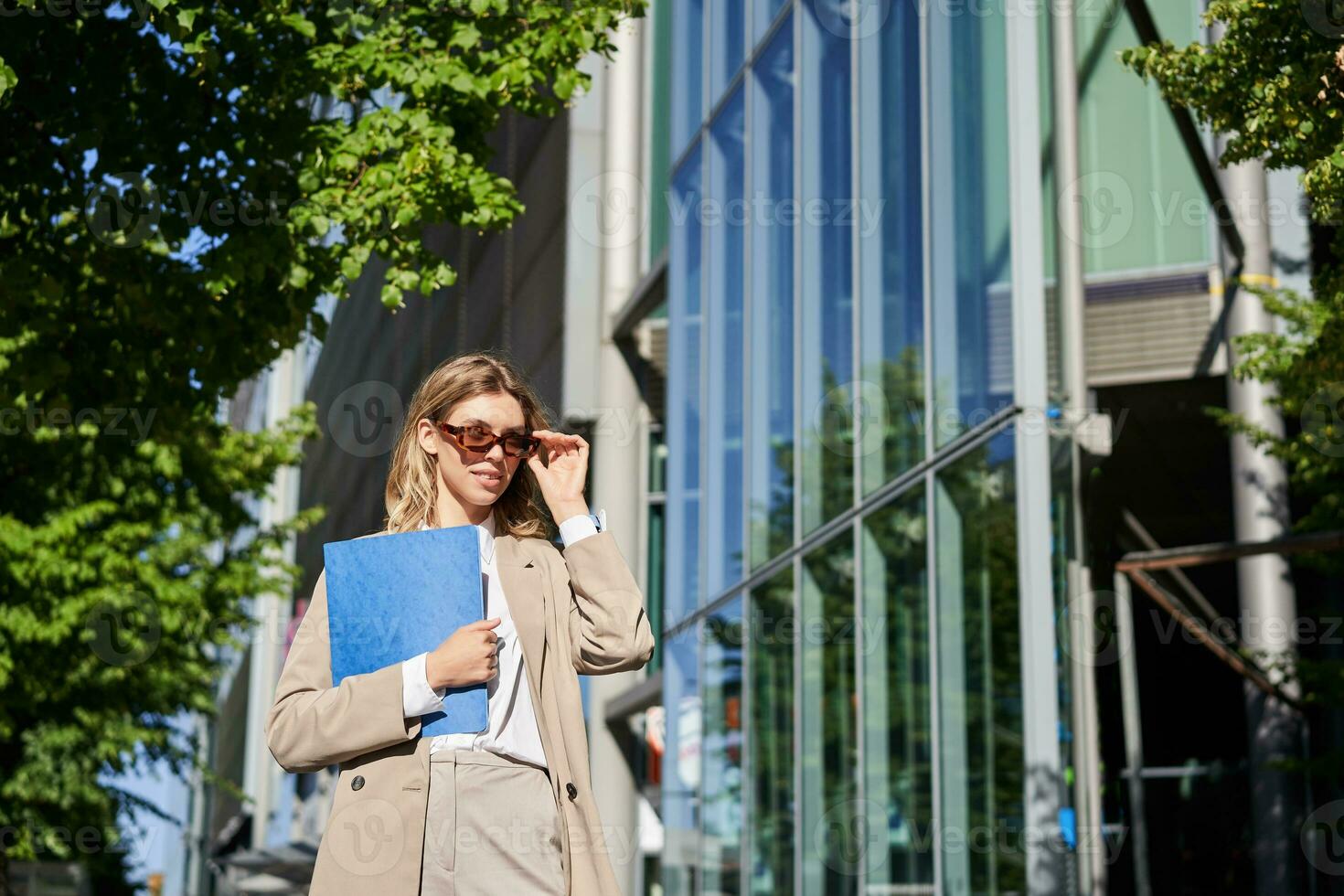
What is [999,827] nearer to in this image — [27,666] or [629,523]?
[27,666]

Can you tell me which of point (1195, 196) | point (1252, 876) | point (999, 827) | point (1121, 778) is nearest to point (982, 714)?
point (999, 827)

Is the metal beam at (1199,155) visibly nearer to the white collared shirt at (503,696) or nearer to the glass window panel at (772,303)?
the glass window panel at (772,303)

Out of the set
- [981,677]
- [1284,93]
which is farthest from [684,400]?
[1284,93]

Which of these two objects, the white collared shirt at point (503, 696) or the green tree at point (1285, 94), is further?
the green tree at point (1285, 94)

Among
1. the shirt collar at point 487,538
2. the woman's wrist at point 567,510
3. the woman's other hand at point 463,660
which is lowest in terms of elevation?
the woman's other hand at point 463,660

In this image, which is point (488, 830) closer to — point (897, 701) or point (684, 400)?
point (897, 701)

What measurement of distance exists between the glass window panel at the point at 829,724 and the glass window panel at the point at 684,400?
161 inches

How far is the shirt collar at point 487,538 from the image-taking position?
310cm

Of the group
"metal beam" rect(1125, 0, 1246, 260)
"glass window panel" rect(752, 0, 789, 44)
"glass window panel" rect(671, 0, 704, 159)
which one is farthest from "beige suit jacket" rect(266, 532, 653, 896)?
"glass window panel" rect(671, 0, 704, 159)

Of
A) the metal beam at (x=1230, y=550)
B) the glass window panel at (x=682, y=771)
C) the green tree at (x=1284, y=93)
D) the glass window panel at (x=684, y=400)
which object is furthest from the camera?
the glass window panel at (x=684, y=400)

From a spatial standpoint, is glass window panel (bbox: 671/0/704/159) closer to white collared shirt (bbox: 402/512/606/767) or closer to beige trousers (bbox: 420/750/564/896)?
white collared shirt (bbox: 402/512/606/767)

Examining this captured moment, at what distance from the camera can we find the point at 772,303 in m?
14.6

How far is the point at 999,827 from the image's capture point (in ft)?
30.2

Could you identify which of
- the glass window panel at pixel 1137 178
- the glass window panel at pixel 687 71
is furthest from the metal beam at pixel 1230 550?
the glass window panel at pixel 687 71
